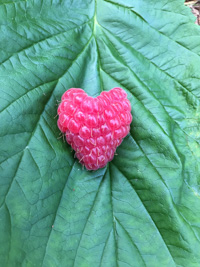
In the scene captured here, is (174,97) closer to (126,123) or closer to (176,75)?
(176,75)

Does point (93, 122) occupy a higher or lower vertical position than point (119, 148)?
higher

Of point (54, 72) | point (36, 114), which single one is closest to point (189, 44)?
point (54, 72)

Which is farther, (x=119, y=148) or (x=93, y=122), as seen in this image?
(x=119, y=148)

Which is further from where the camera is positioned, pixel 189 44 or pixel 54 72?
pixel 189 44
